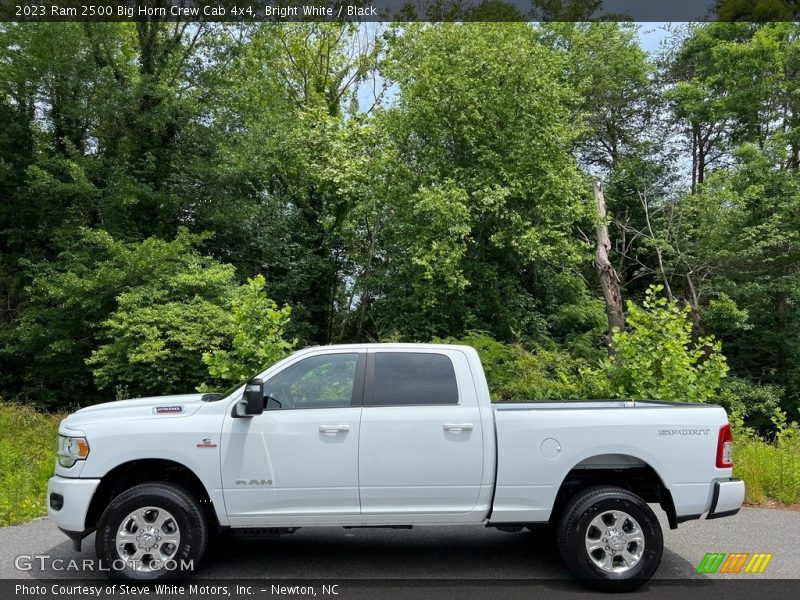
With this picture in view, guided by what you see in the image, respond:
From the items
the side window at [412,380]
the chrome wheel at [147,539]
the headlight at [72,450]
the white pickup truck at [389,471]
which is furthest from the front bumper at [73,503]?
the side window at [412,380]

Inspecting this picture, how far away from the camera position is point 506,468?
5.55 metres

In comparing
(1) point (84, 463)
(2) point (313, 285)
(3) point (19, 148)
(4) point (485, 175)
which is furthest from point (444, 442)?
(3) point (19, 148)

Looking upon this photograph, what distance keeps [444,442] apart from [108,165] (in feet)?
63.7

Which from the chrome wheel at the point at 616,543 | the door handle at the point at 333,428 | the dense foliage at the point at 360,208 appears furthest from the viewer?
the dense foliage at the point at 360,208

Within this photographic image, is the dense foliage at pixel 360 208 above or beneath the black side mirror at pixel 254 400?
above

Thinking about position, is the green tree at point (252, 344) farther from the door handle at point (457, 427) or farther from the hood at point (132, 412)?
the door handle at point (457, 427)

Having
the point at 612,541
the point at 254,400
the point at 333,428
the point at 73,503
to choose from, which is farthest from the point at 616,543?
the point at 73,503

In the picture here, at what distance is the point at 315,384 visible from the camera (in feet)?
19.3

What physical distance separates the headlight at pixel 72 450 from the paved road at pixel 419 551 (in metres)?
1.00

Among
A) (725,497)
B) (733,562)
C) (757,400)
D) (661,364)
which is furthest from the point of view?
(757,400)

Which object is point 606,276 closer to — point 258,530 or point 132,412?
point 258,530

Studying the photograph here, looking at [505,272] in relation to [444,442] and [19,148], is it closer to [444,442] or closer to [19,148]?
[19,148]

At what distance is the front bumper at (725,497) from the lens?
18.1ft

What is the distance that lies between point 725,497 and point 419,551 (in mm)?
2731
